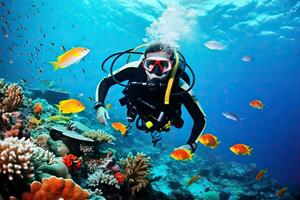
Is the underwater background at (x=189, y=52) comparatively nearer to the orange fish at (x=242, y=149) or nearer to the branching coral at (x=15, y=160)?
the branching coral at (x=15, y=160)

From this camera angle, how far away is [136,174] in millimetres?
5473

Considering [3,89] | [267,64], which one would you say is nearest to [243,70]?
[267,64]

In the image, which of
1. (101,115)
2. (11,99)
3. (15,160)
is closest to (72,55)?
(11,99)

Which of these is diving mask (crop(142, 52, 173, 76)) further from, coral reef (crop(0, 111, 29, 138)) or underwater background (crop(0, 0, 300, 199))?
coral reef (crop(0, 111, 29, 138))

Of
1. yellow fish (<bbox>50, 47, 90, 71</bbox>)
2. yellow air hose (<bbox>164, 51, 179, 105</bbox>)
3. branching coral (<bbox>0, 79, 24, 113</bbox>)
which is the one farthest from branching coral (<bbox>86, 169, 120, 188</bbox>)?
yellow fish (<bbox>50, 47, 90, 71</bbox>)

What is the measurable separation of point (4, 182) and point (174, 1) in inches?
998

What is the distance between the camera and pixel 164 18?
101ft

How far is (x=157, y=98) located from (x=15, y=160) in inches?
113

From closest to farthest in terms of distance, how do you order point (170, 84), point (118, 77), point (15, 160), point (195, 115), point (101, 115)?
1. point (15, 160)
2. point (170, 84)
3. point (101, 115)
4. point (195, 115)
5. point (118, 77)

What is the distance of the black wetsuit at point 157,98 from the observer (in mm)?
5098

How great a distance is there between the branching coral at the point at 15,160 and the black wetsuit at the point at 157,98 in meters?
2.50

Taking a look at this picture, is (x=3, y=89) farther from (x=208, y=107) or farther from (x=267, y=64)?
(x=208, y=107)

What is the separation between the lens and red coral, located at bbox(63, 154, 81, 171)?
15.3 feet

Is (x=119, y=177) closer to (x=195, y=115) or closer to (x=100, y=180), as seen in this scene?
(x=100, y=180)
